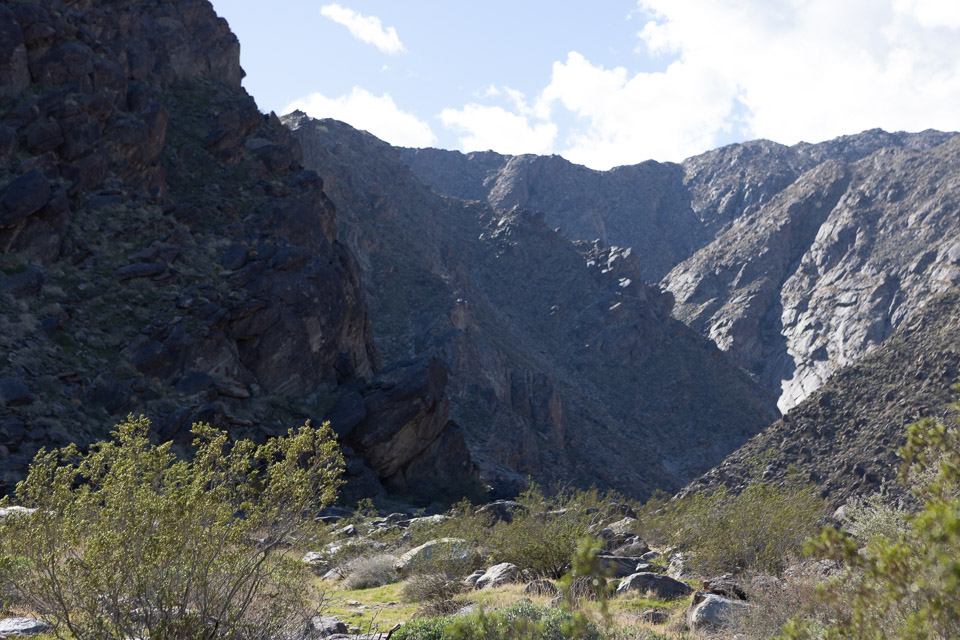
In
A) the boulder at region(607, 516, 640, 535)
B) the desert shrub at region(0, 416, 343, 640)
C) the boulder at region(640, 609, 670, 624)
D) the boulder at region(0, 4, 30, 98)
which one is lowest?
the boulder at region(607, 516, 640, 535)

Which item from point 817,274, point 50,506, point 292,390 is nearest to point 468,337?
point 292,390

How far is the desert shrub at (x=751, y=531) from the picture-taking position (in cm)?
1480

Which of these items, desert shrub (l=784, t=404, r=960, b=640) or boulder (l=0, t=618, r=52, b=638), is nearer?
desert shrub (l=784, t=404, r=960, b=640)

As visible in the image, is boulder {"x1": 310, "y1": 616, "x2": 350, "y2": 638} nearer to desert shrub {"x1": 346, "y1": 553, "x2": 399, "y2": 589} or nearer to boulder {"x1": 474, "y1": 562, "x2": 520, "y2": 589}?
boulder {"x1": 474, "y1": 562, "x2": 520, "y2": 589}

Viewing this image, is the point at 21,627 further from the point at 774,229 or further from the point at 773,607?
the point at 774,229

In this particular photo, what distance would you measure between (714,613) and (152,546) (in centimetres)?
757

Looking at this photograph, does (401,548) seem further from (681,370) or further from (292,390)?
(681,370)

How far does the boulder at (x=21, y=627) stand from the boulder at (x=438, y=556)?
281 inches

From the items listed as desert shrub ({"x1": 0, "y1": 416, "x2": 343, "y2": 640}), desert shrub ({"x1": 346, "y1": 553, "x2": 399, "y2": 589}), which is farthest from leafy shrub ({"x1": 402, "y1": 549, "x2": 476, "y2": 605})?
desert shrub ({"x1": 0, "y1": 416, "x2": 343, "y2": 640})

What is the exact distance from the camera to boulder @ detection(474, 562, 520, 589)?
46.4ft

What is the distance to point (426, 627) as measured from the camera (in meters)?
9.16

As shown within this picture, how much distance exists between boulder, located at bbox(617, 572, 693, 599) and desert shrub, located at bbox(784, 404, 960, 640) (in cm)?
777

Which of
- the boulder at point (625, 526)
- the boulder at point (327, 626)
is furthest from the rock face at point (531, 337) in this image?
the boulder at point (327, 626)

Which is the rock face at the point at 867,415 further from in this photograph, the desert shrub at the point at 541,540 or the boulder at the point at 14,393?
the boulder at the point at 14,393
